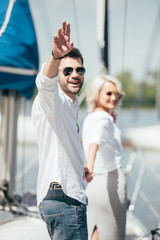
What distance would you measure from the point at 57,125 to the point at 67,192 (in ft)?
0.71

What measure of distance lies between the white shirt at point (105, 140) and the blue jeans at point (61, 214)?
0.57 m

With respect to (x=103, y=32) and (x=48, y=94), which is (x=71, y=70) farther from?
(x=103, y=32)

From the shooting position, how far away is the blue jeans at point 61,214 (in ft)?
3.60

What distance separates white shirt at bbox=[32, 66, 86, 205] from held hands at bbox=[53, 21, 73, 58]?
0.14m

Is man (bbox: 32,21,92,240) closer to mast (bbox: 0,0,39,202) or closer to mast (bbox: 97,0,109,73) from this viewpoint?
mast (bbox: 0,0,39,202)

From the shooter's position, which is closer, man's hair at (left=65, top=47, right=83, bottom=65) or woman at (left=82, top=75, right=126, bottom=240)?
man's hair at (left=65, top=47, right=83, bottom=65)

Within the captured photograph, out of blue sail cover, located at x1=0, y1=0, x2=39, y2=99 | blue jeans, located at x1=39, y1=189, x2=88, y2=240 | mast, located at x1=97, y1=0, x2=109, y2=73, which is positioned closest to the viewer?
blue jeans, located at x1=39, y1=189, x2=88, y2=240

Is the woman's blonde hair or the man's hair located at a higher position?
the man's hair

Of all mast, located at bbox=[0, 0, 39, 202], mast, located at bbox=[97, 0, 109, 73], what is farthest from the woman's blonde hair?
mast, located at bbox=[97, 0, 109, 73]

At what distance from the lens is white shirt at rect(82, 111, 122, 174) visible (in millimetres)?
1660

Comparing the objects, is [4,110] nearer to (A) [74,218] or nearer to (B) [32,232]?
(B) [32,232]

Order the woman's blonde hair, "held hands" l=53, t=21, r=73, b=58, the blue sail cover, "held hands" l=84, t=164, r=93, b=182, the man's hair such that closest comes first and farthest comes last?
"held hands" l=53, t=21, r=73, b=58 < the man's hair < "held hands" l=84, t=164, r=93, b=182 < the woman's blonde hair < the blue sail cover

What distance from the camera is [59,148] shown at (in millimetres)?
1110

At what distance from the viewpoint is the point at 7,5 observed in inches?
89.7
